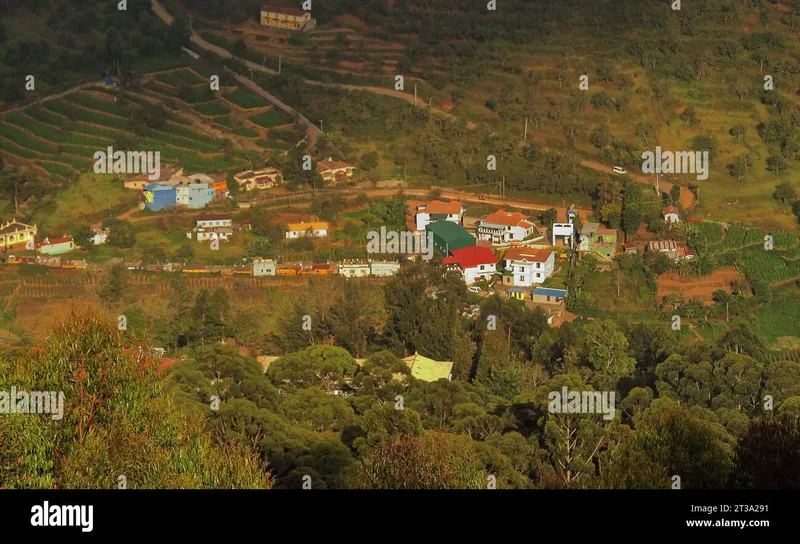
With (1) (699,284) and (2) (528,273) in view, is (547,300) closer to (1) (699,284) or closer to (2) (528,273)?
(2) (528,273)

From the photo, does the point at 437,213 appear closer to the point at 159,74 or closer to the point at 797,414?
the point at 159,74

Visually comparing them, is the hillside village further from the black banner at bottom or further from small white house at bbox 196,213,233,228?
the black banner at bottom

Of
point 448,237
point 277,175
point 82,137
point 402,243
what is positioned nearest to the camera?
point 448,237

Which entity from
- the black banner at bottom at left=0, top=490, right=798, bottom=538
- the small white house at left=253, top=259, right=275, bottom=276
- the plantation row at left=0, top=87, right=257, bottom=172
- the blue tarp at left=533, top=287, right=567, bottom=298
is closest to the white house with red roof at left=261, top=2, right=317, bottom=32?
the plantation row at left=0, top=87, right=257, bottom=172

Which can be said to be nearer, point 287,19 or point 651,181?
point 651,181

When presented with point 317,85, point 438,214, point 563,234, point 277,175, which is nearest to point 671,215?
point 563,234
